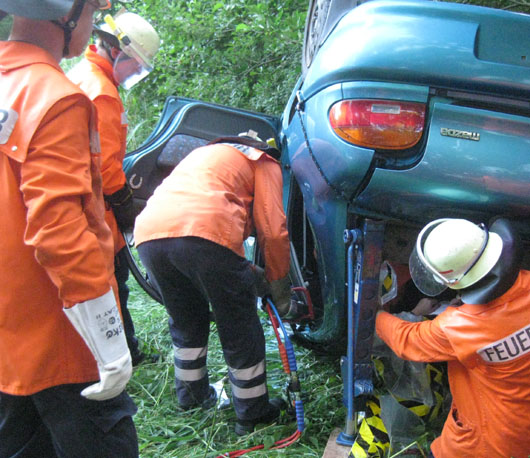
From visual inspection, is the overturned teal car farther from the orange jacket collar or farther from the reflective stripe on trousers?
the orange jacket collar

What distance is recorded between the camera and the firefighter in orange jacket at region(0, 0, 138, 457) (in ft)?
4.59

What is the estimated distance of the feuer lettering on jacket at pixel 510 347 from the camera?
1806 millimetres

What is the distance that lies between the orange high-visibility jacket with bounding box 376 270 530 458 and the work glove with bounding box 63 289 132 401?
44.4 inches

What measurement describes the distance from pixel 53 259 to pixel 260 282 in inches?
57.6

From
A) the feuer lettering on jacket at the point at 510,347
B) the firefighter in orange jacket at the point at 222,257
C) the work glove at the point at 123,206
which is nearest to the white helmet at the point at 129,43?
the work glove at the point at 123,206

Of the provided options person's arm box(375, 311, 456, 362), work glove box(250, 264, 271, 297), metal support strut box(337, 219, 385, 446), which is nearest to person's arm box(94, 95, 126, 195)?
work glove box(250, 264, 271, 297)

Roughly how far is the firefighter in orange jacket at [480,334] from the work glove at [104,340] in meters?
1.10

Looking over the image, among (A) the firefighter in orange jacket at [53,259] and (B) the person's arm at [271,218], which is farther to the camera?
(B) the person's arm at [271,218]

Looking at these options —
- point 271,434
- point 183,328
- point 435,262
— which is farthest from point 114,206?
point 435,262

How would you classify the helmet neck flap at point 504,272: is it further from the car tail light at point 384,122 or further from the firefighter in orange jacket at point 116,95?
the firefighter in orange jacket at point 116,95

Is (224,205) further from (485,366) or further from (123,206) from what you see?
(485,366)

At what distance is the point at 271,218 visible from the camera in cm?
263

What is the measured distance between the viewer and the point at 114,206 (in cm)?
328

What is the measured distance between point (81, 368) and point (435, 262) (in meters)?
1.24
